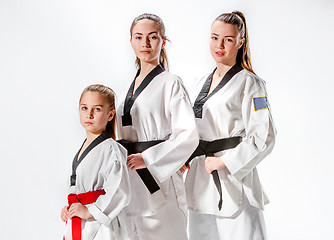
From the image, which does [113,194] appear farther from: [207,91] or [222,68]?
[222,68]

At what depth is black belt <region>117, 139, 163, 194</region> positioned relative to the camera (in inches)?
94.8

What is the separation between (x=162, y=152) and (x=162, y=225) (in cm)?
35

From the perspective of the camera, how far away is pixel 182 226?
96.5 inches

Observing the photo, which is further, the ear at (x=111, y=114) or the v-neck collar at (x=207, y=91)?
the v-neck collar at (x=207, y=91)

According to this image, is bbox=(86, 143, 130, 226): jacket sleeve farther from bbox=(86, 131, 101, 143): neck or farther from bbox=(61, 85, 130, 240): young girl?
bbox=(86, 131, 101, 143): neck

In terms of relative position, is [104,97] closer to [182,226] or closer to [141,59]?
[141,59]

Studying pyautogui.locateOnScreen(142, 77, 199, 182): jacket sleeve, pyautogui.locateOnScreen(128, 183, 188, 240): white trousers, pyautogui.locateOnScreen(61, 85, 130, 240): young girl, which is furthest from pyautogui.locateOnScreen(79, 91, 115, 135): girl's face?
pyautogui.locateOnScreen(128, 183, 188, 240): white trousers

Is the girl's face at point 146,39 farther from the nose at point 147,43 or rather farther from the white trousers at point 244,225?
the white trousers at point 244,225

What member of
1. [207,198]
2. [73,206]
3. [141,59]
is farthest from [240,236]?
[141,59]

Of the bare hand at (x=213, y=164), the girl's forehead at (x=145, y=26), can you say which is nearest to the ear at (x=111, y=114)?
the girl's forehead at (x=145, y=26)

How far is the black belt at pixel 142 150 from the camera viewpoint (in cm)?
241

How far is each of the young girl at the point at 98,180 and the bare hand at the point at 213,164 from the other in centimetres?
43

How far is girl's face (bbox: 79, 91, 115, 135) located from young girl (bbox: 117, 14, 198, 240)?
159mm

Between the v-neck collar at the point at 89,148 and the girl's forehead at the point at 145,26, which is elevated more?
the girl's forehead at the point at 145,26
